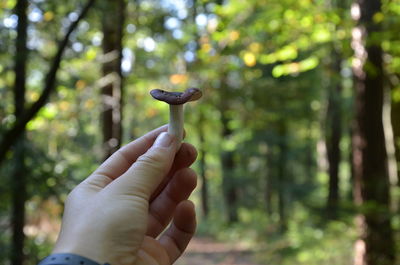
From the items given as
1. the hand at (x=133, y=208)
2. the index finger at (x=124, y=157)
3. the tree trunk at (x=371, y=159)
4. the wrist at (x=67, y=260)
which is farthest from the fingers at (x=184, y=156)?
the tree trunk at (x=371, y=159)

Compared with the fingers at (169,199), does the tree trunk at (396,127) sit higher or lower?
lower

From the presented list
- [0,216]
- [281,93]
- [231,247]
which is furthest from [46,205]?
[231,247]

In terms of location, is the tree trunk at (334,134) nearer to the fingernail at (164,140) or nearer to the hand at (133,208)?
the hand at (133,208)

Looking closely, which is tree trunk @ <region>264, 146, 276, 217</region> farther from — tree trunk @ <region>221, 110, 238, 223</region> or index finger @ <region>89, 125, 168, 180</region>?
index finger @ <region>89, 125, 168, 180</region>

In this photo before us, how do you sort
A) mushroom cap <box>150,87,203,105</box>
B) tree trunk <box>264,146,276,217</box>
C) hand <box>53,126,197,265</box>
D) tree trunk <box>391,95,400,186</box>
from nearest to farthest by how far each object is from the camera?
hand <box>53,126,197,265</box> < mushroom cap <box>150,87,203,105</box> < tree trunk <box>391,95,400,186</box> < tree trunk <box>264,146,276,217</box>

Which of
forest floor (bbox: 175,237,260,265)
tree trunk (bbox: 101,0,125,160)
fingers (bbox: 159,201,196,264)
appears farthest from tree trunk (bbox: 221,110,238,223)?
fingers (bbox: 159,201,196,264)

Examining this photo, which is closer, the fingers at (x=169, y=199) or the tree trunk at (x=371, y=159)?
the fingers at (x=169, y=199)

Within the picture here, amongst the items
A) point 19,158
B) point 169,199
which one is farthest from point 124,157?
point 19,158

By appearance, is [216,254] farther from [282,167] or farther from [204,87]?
[204,87]
